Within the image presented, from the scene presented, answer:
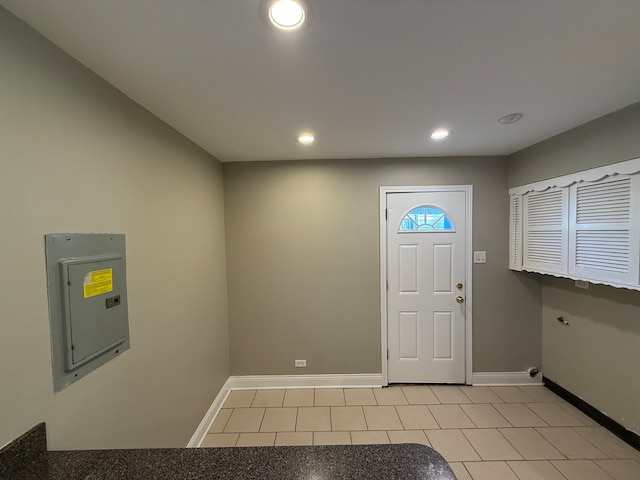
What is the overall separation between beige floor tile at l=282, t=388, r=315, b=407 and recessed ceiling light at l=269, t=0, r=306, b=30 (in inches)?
113

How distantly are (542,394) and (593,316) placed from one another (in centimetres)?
102

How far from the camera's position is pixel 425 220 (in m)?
2.79

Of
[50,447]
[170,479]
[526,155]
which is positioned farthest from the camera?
[526,155]

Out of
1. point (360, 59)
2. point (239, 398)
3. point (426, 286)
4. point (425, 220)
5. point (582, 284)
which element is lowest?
point (239, 398)

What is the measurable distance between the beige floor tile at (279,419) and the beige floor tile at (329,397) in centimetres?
26

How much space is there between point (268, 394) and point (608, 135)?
143 inches

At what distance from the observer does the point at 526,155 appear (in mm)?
2506

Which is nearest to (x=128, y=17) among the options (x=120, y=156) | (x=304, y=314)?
(x=120, y=156)

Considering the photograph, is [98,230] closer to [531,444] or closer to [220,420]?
[220,420]

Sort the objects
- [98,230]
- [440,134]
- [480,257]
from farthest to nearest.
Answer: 1. [480,257]
2. [440,134]
3. [98,230]

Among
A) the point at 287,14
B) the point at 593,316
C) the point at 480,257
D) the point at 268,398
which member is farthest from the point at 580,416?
the point at 287,14

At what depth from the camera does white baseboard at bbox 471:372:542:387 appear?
2752mm

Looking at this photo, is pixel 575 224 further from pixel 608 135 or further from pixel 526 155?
pixel 526 155

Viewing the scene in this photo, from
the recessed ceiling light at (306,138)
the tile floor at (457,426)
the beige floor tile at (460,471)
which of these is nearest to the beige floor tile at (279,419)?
the tile floor at (457,426)
